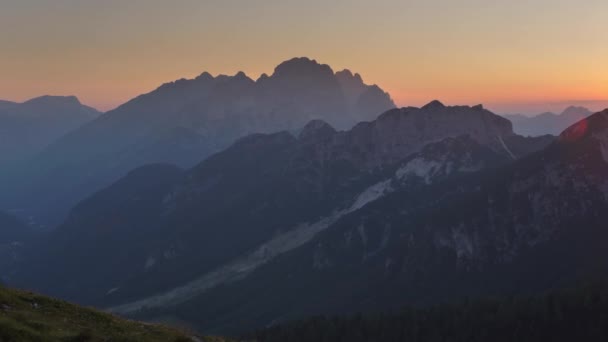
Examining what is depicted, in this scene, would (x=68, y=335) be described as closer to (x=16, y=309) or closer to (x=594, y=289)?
(x=16, y=309)

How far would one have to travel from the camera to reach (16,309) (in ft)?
129

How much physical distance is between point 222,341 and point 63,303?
46.0ft

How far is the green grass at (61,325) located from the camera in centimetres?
3391

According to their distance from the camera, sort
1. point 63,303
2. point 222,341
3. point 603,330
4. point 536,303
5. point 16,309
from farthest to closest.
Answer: point 536,303 < point 603,330 < point 222,341 < point 63,303 < point 16,309

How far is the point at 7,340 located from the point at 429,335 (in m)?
188

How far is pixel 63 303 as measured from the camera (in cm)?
4456

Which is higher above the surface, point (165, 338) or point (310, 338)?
point (165, 338)

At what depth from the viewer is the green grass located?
33906mm

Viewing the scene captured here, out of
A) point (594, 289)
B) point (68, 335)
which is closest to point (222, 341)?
point (68, 335)

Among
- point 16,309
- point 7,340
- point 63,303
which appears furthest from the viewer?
point 63,303

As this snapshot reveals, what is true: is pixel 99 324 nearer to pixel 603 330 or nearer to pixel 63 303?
pixel 63 303

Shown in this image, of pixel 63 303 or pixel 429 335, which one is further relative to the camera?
pixel 429 335

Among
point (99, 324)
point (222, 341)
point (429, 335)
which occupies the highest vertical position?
point (99, 324)

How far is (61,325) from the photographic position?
1515 inches
